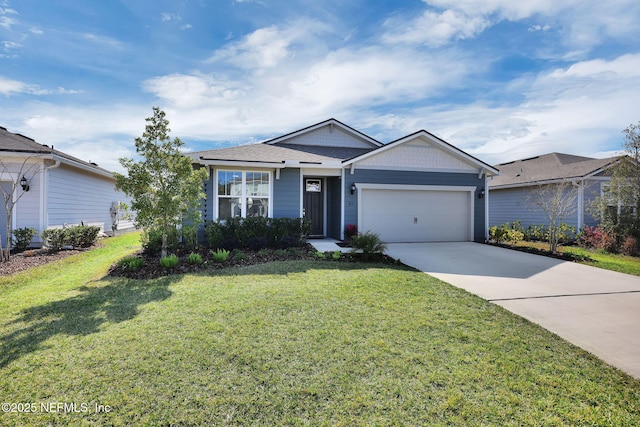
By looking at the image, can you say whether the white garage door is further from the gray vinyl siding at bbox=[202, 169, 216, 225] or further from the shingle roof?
the gray vinyl siding at bbox=[202, 169, 216, 225]

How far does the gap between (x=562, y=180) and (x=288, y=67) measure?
497 inches

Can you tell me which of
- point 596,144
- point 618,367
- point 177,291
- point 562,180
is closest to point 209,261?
point 177,291

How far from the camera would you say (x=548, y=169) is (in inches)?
615

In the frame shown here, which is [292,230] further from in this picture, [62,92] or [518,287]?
[62,92]

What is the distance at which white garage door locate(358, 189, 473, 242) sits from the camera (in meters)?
11.7

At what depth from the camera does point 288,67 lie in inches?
413

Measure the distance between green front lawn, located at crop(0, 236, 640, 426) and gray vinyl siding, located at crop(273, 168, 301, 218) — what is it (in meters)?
5.96

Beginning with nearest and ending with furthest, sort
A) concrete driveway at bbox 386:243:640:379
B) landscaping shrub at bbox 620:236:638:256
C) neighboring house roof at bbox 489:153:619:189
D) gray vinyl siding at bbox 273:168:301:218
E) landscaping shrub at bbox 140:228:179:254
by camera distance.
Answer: concrete driveway at bbox 386:243:640:379 → landscaping shrub at bbox 140:228:179:254 → landscaping shrub at bbox 620:236:638:256 → gray vinyl siding at bbox 273:168:301:218 → neighboring house roof at bbox 489:153:619:189

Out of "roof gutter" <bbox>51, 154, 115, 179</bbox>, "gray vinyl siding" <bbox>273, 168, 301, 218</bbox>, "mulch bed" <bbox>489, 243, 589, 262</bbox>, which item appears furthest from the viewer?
"gray vinyl siding" <bbox>273, 168, 301, 218</bbox>

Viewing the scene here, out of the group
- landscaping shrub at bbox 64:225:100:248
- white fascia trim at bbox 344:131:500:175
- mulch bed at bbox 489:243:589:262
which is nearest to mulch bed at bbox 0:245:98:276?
landscaping shrub at bbox 64:225:100:248

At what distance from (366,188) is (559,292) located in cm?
697

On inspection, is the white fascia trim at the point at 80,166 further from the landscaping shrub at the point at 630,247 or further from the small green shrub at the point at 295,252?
the landscaping shrub at the point at 630,247

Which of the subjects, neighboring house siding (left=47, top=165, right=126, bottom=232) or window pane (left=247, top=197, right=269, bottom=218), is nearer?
neighboring house siding (left=47, top=165, right=126, bottom=232)

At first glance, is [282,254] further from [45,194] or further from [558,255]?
[558,255]
